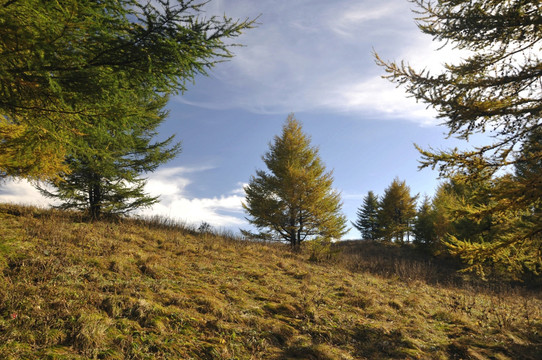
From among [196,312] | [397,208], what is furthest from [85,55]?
[397,208]

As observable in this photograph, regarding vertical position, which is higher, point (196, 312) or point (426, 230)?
point (426, 230)

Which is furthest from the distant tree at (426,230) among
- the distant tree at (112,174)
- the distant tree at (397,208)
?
the distant tree at (112,174)

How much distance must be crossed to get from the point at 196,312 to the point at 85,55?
15.7 feet

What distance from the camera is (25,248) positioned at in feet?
22.4

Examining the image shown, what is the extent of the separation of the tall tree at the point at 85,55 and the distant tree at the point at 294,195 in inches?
437

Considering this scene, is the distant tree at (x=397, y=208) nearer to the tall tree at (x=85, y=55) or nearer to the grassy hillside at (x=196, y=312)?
the grassy hillside at (x=196, y=312)

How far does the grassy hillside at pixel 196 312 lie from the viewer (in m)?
3.98

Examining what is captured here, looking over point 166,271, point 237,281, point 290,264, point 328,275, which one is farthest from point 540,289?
point 166,271

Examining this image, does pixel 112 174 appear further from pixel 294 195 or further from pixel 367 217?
pixel 367 217

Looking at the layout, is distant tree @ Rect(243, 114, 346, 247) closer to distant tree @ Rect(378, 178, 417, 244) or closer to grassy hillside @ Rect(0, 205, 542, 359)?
grassy hillside @ Rect(0, 205, 542, 359)

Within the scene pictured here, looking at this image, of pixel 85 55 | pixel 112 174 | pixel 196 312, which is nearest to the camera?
pixel 85 55

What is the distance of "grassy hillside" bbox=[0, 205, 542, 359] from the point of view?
3980 millimetres

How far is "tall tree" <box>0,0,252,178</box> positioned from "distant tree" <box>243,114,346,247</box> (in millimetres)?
11087

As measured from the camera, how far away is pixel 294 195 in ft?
50.8
